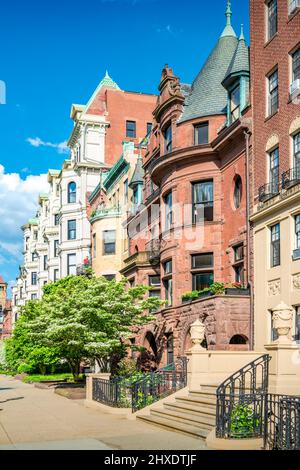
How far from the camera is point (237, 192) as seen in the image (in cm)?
2966

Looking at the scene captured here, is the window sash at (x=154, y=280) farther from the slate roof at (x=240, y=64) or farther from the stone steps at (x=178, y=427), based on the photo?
the stone steps at (x=178, y=427)

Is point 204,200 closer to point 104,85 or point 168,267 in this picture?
point 168,267

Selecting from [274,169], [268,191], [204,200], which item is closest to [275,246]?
[268,191]

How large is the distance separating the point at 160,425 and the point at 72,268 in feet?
143

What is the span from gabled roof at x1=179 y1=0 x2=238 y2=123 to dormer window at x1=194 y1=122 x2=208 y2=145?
55cm

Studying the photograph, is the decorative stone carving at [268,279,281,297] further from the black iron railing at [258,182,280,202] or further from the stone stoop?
the stone stoop

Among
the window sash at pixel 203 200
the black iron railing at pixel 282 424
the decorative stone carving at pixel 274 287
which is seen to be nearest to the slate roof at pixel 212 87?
the window sash at pixel 203 200

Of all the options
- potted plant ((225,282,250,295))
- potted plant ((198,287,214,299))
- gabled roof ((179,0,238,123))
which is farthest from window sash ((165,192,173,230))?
potted plant ((225,282,250,295))

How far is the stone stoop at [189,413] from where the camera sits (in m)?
15.5

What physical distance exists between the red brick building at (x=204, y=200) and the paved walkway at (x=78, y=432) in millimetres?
7756

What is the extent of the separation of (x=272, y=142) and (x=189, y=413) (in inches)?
486

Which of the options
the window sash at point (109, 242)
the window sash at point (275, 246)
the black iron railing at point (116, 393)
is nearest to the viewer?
the black iron railing at point (116, 393)
